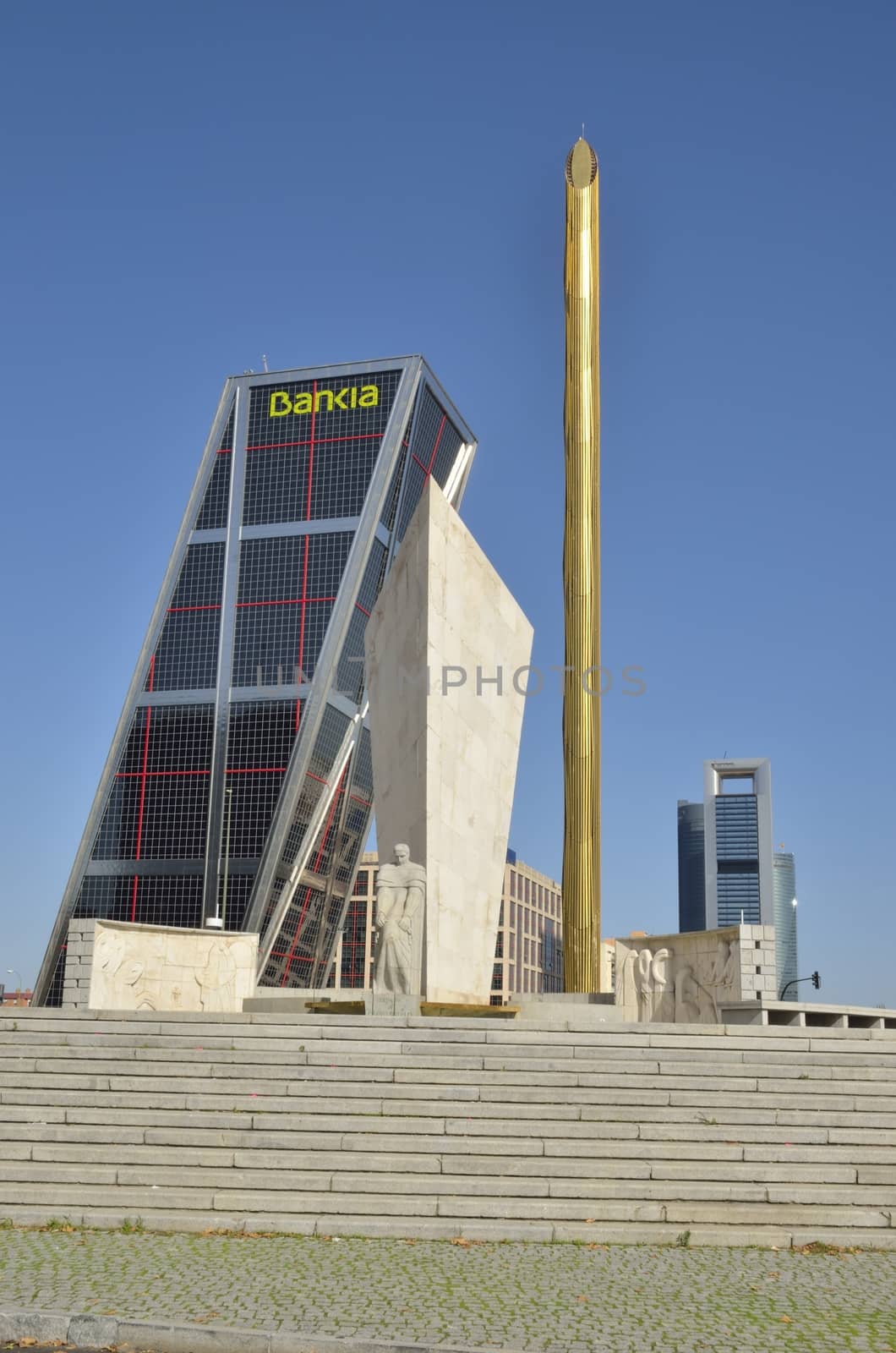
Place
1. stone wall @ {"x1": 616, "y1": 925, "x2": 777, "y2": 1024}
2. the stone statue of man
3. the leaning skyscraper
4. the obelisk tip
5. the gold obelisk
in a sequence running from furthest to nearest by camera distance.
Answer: the leaning skyscraper < the obelisk tip < the gold obelisk < stone wall @ {"x1": 616, "y1": 925, "x2": 777, "y2": 1024} < the stone statue of man

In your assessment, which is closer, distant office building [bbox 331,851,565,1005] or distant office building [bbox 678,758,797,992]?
A: distant office building [bbox 331,851,565,1005]

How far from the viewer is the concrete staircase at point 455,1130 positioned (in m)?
9.05

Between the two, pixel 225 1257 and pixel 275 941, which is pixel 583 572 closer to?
pixel 225 1257

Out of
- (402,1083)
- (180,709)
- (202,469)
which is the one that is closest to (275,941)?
(180,709)

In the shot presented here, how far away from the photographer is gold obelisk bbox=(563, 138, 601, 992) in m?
26.5

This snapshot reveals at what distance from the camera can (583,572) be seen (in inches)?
1110

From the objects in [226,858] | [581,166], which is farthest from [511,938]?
[581,166]

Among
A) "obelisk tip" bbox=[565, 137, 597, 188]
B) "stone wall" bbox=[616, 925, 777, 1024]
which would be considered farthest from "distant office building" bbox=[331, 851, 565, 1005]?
"stone wall" bbox=[616, 925, 777, 1024]

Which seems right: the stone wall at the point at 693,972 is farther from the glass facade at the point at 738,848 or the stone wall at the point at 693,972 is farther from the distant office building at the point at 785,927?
the distant office building at the point at 785,927

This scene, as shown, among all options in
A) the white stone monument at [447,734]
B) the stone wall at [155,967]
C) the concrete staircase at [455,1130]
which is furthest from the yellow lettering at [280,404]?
the concrete staircase at [455,1130]

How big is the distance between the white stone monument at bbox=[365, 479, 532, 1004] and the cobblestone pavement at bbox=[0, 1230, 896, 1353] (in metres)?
11.3

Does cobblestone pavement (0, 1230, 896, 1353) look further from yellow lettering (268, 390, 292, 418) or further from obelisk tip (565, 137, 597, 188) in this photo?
yellow lettering (268, 390, 292, 418)

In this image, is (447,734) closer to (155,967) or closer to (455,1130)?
(155,967)

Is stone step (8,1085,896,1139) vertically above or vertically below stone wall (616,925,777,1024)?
below
